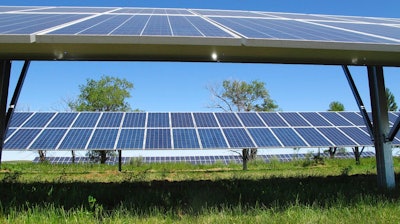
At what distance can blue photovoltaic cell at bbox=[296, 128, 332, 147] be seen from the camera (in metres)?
16.5

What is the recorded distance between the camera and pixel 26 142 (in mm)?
15688

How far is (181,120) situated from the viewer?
1909 centimetres

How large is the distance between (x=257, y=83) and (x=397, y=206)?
42718 millimetres

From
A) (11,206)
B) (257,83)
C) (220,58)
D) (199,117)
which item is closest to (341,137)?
(199,117)

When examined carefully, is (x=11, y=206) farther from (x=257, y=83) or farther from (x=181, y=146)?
(x=257, y=83)

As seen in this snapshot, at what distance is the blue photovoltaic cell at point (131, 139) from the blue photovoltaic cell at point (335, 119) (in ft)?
31.7

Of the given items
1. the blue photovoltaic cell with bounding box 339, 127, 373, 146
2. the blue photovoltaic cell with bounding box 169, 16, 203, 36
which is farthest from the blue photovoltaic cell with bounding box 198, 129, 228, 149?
the blue photovoltaic cell with bounding box 169, 16, 203, 36

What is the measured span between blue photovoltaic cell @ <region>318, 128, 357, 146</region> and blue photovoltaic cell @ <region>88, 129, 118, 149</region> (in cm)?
939

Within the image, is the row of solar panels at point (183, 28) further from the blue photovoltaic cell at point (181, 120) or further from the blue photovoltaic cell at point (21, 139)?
the blue photovoltaic cell at point (181, 120)

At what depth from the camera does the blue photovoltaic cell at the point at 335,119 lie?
19423 mm

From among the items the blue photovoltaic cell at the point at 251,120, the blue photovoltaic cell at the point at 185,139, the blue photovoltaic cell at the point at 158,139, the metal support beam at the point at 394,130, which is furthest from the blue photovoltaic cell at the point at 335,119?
the metal support beam at the point at 394,130

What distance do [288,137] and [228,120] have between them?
359 cm

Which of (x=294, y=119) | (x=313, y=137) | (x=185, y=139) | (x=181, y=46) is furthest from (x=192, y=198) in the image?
(x=294, y=119)

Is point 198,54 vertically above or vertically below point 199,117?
above
